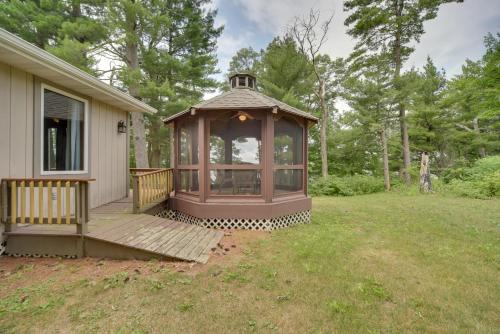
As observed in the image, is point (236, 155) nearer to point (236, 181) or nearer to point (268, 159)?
point (236, 181)

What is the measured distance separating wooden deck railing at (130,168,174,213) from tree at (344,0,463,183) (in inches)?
520

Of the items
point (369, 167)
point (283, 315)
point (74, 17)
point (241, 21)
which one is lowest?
point (283, 315)

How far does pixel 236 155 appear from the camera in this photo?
6070 mm

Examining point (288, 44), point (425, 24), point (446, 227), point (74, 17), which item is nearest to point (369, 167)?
point (425, 24)

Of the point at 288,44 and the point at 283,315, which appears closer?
the point at 283,315

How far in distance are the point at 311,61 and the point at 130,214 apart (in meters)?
15.1

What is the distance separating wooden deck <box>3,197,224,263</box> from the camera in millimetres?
3492

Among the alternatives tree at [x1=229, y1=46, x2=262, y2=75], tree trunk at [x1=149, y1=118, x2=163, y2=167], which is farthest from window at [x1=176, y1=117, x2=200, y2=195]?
tree at [x1=229, y1=46, x2=262, y2=75]

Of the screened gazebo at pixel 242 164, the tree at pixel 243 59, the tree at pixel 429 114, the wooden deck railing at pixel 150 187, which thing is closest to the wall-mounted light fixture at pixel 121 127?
the screened gazebo at pixel 242 164

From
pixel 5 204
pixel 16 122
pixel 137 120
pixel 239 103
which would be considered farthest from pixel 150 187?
pixel 137 120

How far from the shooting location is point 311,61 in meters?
15.8

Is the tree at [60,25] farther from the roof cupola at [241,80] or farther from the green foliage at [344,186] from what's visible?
the green foliage at [344,186]

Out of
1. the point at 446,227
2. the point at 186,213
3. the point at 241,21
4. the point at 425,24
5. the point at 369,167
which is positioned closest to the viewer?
the point at 446,227

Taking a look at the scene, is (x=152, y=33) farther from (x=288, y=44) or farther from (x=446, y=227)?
→ (x=446, y=227)
